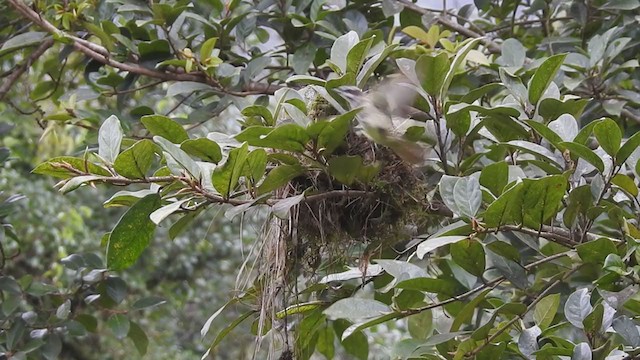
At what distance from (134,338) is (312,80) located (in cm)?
106

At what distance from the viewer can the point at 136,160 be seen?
872 millimetres

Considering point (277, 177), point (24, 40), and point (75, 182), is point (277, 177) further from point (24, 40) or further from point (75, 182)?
point (24, 40)

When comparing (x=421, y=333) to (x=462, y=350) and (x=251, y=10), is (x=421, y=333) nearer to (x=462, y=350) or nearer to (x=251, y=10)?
(x=462, y=350)

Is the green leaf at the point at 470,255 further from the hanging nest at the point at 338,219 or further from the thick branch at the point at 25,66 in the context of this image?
the thick branch at the point at 25,66

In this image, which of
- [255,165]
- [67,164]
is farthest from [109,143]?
[255,165]

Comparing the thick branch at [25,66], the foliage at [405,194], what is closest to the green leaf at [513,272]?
the foliage at [405,194]

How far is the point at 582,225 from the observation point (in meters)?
1.05

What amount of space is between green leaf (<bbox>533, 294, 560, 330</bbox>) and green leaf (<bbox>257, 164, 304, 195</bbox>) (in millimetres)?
366

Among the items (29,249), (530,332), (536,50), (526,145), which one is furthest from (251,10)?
(29,249)

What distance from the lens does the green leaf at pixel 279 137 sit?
2.79 ft

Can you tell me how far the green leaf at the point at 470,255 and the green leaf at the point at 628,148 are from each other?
19cm

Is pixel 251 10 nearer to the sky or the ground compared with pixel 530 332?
nearer to the sky

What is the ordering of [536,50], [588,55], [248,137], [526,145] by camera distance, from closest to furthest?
[248,137] → [526,145] → [588,55] → [536,50]

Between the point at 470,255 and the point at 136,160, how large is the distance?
0.40 m
